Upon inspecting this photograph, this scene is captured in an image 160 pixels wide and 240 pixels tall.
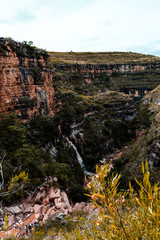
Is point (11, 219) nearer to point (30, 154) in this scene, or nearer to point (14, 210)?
point (14, 210)

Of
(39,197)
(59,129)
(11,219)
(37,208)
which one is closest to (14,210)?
(11,219)

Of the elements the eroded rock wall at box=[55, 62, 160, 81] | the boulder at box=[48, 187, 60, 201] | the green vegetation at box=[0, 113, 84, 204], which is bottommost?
the boulder at box=[48, 187, 60, 201]

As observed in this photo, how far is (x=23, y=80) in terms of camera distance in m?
21.9

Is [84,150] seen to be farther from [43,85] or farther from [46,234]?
[46,234]

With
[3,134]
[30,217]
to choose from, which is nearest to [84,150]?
[3,134]

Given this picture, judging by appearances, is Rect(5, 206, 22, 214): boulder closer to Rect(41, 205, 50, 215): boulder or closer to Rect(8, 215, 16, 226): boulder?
Rect(8, 215, 16, 226): boulder

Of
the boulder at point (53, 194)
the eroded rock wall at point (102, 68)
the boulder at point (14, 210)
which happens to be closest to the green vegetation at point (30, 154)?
the boulder at point (14, 210)

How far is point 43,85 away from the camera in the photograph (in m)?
26.7

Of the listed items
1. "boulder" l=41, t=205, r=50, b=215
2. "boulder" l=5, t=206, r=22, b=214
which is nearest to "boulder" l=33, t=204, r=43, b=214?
"boulder" l=41, t=205, r=50, b=215

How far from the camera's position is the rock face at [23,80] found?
19.2m

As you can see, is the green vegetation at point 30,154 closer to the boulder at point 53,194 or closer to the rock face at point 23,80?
the boulder at point 53,194

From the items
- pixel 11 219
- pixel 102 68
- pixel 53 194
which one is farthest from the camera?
pixel 102 68

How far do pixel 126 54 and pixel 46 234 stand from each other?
11785cm

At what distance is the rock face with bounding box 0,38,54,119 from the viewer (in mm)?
19250
